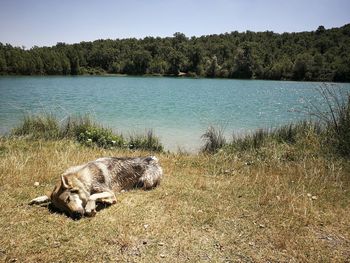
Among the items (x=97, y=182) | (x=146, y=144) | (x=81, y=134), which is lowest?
(x=146, y=144)

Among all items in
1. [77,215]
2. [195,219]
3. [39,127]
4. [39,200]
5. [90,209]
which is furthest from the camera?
[39,127]

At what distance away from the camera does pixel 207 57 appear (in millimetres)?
113938

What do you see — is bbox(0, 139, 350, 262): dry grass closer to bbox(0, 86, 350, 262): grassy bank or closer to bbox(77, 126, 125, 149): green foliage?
bbox(0, 86, 350, 262): grassy bank

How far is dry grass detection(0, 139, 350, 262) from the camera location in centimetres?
400

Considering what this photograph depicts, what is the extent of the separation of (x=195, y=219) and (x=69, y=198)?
199 cm

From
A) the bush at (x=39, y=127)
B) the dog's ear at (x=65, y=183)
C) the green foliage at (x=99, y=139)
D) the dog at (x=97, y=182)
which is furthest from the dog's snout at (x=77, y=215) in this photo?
the bush at (x=39, y=127)

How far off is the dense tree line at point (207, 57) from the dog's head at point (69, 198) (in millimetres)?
61445

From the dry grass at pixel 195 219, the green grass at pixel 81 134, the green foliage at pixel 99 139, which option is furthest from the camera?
the green grass at pixel 81 134

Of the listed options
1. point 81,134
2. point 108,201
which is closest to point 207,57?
point 81,134

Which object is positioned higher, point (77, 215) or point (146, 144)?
point (77, 215)

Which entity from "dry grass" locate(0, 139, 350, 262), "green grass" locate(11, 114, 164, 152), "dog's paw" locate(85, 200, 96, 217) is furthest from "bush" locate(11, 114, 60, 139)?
"dog's paw" locate(85, 200, 96, 217)

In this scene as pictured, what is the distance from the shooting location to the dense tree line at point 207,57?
7975 cm

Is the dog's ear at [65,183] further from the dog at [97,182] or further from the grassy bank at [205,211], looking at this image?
the grassy bank at [205,211]

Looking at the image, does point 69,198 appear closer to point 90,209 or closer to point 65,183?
point 65,183
